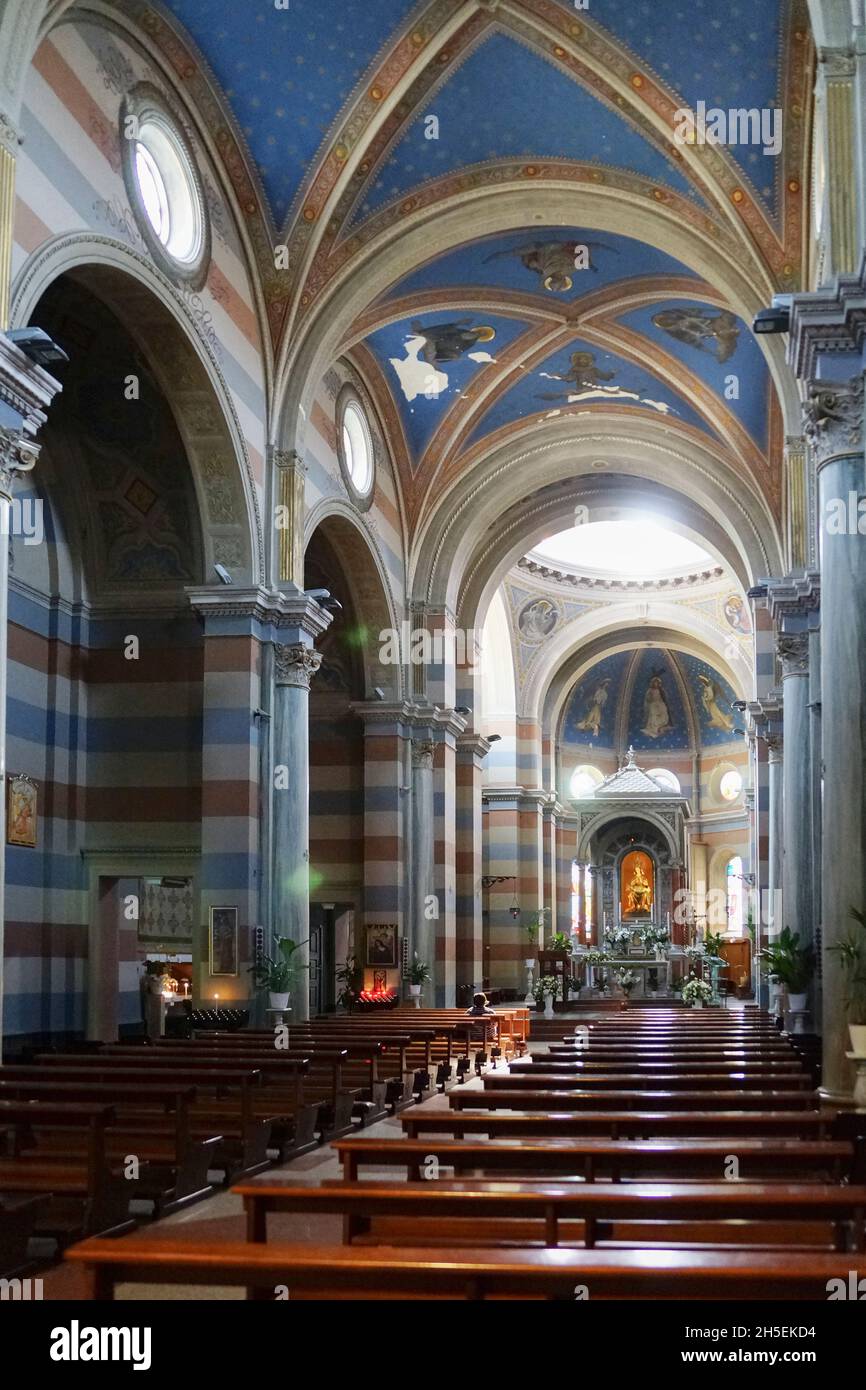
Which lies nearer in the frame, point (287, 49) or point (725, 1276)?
point (725, 1276)

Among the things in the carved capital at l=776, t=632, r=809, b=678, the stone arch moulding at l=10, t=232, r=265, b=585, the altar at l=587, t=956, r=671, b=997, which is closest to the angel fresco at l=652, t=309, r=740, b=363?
the carved capital at l=776, t=632, r=809, b=678

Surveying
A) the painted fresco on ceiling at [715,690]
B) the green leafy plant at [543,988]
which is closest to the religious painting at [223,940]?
the green leafy plant at [543,988]

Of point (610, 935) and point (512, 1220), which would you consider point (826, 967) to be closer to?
point (512, 1220)

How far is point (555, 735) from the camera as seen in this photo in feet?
156

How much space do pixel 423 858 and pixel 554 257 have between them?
11807 millimetres

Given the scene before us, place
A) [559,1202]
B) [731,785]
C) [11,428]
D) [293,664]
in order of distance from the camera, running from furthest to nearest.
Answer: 1. [731,785]
2. [293,664]
3. [11,428]
4. [559,1202]

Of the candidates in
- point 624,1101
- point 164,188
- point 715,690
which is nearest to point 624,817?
point 715,690

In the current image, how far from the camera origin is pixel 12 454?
12.6 meters

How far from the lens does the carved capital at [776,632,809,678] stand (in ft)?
73.9

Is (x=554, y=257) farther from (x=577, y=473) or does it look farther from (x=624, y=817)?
(x=624, y=817)

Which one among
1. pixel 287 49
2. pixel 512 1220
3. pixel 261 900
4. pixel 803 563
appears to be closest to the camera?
pixel 512 1220

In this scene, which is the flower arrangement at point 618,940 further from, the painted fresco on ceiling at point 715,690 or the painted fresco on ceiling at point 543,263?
the painted fresco on ceiling at point 543,263
